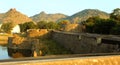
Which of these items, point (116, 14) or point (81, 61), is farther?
point (116, 14)


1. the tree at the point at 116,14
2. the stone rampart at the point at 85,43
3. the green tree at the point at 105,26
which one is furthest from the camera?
the tree at the point at 116,14

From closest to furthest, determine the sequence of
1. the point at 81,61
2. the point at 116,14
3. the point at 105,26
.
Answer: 1. the point at 81,61
2. the point at 105,26
3. the point at 116,14

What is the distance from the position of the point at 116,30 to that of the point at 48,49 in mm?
17230

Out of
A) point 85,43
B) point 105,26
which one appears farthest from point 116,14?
point 85,43

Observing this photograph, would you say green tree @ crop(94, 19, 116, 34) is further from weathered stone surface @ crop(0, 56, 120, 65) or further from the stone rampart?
weathered stone surface @ crop(0, 56, 120, 65)

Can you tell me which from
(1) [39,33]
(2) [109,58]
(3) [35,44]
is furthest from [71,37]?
(2) [109,58]

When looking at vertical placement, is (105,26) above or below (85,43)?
above

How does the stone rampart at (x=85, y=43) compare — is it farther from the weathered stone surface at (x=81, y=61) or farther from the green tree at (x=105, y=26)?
the weathered stone surface at (x=81, y=61)

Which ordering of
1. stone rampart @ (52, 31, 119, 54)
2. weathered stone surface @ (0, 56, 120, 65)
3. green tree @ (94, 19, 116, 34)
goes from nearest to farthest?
weathered stone surface @ (0, 56, 120, 65) < stone rampart @ (52, 31, 119, 54) < green tree @ (94, 19, 116, 34)

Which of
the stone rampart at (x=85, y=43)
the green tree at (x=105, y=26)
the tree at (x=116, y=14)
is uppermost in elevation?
the tree at (x=116, y=14)

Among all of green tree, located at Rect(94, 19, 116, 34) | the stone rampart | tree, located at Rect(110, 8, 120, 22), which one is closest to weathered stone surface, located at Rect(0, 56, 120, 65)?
the stone rampart

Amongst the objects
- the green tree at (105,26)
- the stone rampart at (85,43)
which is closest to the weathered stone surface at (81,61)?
the stone rampart at (85,43)

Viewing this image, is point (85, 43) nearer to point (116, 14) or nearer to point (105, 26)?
point (105, 26)

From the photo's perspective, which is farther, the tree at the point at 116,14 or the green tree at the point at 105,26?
the tree at the point at 116,14
